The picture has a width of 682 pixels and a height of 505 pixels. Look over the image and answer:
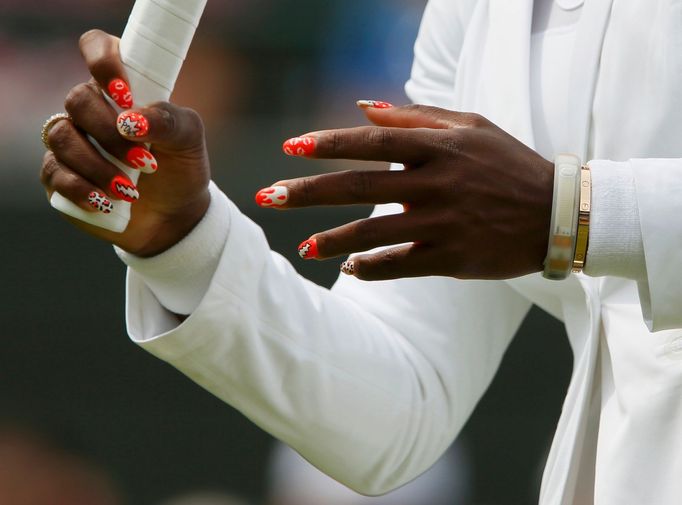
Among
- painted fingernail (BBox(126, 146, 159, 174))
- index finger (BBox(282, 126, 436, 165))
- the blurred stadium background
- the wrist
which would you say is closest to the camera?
index finger (BBox(282, 126, 436, 165))

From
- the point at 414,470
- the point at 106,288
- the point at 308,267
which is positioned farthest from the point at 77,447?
the point at 414,470

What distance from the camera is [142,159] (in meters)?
0.99

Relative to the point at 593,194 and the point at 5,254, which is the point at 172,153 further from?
the point at 5,254

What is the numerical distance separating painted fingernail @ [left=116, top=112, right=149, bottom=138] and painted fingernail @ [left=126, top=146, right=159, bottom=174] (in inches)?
1.3

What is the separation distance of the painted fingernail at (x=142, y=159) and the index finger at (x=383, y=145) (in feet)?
0.54

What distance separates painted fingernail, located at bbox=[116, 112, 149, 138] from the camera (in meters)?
0.95

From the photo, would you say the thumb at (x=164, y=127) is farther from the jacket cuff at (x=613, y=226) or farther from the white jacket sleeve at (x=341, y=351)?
the jacket cuff at (x=613, y=226)

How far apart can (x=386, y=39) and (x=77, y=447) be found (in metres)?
1.43

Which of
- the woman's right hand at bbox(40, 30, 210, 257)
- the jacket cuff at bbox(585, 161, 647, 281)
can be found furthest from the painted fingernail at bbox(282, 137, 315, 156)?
the jacket cuff at bbox(585, 161, 647, 281)

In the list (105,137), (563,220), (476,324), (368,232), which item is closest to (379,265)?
(368,232)

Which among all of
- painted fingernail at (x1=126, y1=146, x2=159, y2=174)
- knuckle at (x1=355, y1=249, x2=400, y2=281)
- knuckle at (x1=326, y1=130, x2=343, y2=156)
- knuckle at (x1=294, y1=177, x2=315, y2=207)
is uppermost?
knuckle at (x1=326, y1=130, x2=343, y2=156)

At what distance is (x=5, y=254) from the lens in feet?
10.6

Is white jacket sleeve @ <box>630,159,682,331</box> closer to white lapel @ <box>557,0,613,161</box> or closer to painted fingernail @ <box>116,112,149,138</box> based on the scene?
white lapel @ <box>557,0,613,161</box>

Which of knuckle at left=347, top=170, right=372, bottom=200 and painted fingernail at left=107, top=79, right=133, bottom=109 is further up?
painted fingernail at left=107, top=79, right=133, bottom=109
